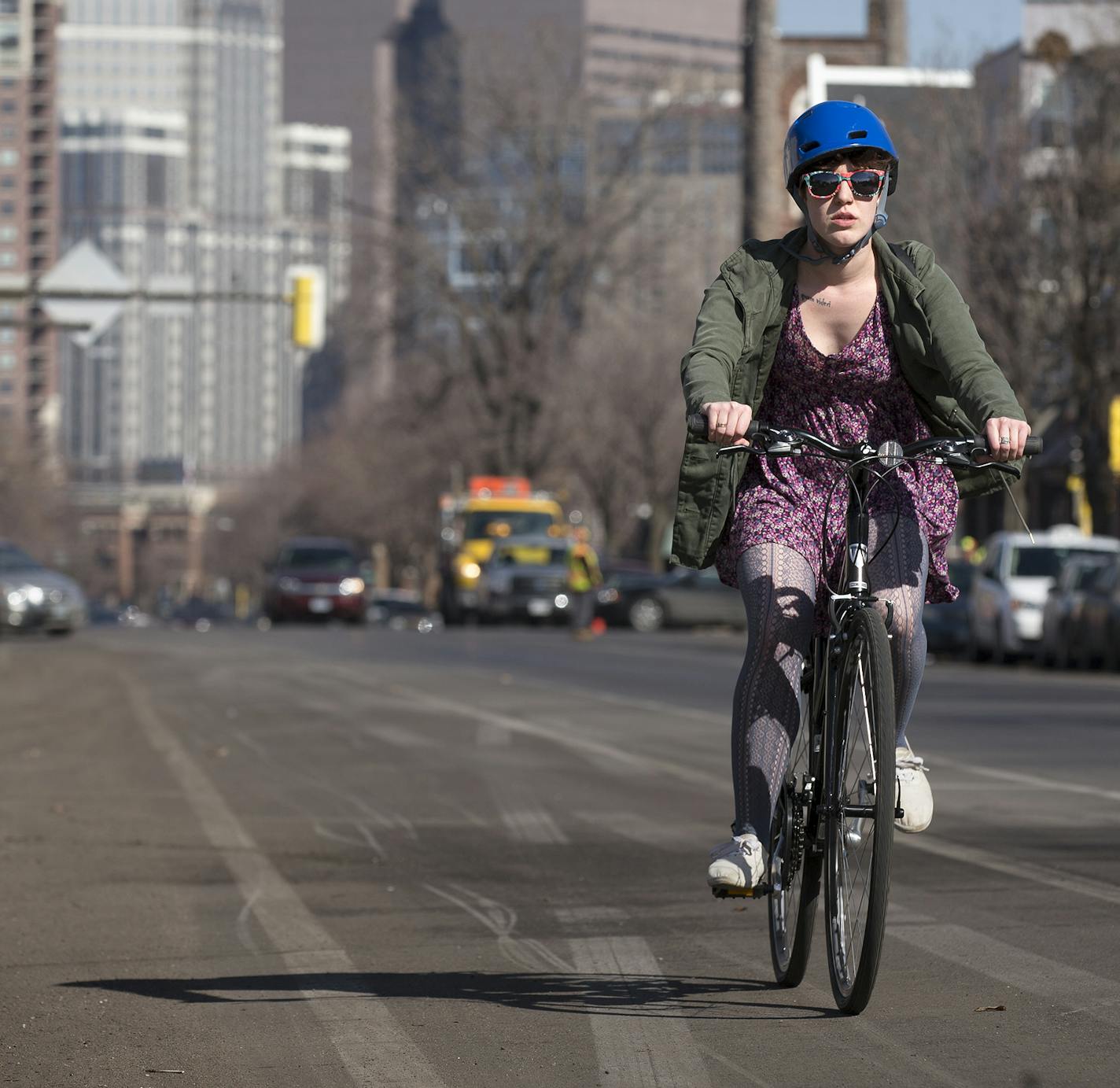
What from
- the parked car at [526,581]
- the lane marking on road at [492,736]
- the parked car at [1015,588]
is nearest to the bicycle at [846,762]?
the lane marking on road at [492,736]

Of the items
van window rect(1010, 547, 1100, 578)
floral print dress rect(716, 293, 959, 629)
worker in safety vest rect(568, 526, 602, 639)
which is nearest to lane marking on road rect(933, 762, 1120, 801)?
floral print dress rect(716, 293, 959, 629)

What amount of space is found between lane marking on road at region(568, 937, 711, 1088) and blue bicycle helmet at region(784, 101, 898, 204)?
1924mm

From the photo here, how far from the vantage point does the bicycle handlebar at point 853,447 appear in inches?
206

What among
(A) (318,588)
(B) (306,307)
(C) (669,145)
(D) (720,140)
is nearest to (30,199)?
(D) (720,140)

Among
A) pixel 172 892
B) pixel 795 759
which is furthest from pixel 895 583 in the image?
pixel 172 892

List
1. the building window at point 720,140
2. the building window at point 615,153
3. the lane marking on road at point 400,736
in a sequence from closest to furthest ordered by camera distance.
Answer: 1. the lane marking on road at point 400,736
2. the building window at point 720,140
3. the building window at point 615,153

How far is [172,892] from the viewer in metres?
7.92

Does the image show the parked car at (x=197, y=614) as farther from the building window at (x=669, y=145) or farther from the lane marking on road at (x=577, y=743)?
the lane marking on road at (x=577, y=743)

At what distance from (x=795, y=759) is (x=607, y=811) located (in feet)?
15.8

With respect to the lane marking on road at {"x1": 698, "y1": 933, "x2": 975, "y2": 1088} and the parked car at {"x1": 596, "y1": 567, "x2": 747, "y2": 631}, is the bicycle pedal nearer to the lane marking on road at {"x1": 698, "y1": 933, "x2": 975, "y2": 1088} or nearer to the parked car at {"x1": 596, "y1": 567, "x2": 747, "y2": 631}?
the lane marking on road at {"x1": 698, "y1": 933, "x2": 975, "y2": 1088}

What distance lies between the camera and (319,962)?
6.41m

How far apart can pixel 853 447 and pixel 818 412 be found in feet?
1.00

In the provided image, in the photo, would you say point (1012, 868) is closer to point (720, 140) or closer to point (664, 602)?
point (664, 602)

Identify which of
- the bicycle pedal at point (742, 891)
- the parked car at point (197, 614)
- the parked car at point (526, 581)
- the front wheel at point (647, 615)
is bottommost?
the parked car at point (197, 614)
